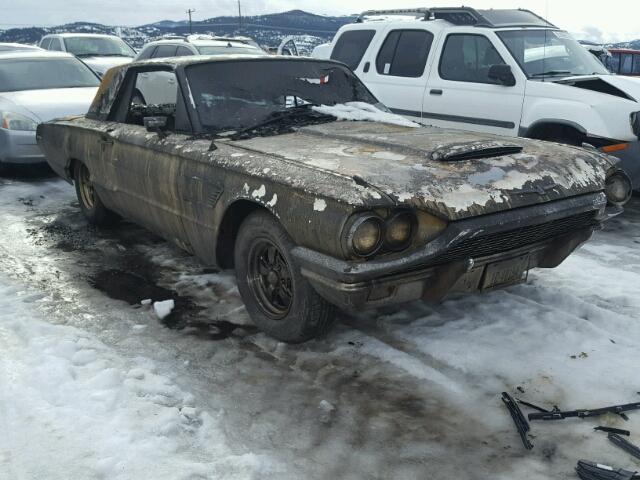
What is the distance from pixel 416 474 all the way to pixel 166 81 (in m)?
3.69

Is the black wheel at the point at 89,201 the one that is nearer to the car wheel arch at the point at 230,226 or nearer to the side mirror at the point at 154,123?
the side mirror at the point at 154,123

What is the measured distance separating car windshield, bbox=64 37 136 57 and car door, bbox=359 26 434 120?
9201 millimetres

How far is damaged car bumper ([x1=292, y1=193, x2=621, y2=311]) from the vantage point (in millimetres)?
2898

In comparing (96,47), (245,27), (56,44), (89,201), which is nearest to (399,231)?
(89,201)

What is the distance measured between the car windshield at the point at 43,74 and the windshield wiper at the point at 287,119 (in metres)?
5.74

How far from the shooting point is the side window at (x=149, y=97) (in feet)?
17.0

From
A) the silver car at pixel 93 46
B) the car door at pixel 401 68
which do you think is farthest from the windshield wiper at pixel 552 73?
the silver car at pixel 93 46

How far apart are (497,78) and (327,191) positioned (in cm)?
429

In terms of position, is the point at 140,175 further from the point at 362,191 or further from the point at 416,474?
the point at 416,474

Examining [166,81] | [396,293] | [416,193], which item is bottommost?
[396,293]

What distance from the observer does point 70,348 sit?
3.50 meters

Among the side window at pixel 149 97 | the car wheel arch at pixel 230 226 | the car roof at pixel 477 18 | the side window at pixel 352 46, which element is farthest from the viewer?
the side window at pixel 352 46

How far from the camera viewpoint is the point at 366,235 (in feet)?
9.41

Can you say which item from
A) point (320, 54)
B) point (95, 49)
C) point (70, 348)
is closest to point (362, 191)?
point (70, 348)
